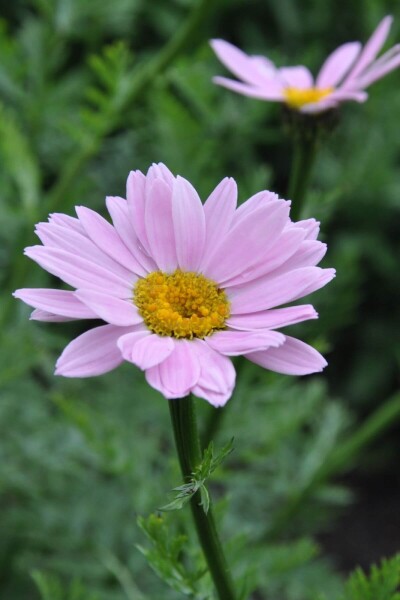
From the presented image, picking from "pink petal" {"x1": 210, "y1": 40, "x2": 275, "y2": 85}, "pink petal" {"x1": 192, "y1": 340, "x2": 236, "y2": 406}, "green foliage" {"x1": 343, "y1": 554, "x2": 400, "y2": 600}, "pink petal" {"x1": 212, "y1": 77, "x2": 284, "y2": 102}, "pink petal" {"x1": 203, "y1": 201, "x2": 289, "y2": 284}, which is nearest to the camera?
"pink petal" {"x1": 192, "y1": 340, "x2": 236, "y2": 406}

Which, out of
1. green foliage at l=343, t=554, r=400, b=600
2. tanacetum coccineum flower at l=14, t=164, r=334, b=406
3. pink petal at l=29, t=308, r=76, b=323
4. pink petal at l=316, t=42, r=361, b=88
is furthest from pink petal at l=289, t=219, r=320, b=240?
pink petal at l=316, t=42, r=361, b=88

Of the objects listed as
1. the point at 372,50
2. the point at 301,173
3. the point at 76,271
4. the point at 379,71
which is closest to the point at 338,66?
the point at 372,50

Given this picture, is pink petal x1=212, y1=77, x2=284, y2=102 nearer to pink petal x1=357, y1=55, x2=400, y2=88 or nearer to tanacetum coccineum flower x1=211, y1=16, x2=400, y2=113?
tanacetum coccineum flower x1=211, y1=16, x2=400, y2=113

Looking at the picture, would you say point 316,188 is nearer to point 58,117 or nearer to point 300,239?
point 58,117

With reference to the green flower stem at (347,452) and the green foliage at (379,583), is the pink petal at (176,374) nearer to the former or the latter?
the green foliage at (379,583)

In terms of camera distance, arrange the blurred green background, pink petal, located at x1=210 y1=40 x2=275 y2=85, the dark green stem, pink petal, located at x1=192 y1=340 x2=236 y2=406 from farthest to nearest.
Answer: the blurred green background → pink petal, located at x1=210 y1=40 x2=275 y2=85 → the dark green stem → pink petal, located at x1=192 y1=340 x2=236 y2=406

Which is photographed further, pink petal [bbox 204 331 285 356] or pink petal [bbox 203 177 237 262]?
pink petal [bbox 203 177 237 262]

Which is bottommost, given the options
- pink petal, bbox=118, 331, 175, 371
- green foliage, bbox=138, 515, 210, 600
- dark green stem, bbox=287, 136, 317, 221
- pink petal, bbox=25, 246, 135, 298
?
green foliage, bbox=138, 515, 210, 600

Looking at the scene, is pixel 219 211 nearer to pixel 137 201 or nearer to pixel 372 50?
pixel 137 201

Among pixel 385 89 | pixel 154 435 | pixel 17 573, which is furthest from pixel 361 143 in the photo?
pixel 17 573
